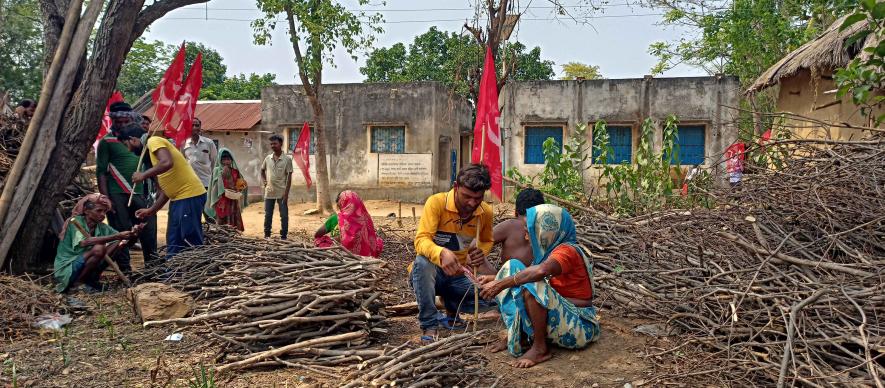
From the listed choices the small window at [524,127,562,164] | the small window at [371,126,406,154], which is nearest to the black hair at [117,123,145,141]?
the small window at [371,126,406,154]

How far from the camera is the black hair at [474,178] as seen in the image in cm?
362

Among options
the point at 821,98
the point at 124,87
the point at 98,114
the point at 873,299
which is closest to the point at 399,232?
the point at 98,114

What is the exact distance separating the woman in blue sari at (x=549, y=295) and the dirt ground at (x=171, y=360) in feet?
0.40

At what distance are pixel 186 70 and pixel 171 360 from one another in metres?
28.1

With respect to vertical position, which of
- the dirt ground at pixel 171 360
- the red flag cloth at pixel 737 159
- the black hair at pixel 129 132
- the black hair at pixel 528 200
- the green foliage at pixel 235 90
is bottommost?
the dirt ground at pixel 171 360

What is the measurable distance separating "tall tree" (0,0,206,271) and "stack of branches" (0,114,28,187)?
671 mm

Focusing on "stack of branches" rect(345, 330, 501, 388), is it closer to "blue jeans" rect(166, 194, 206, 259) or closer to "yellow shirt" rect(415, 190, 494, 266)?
"yellow shirt" rect(415, 190, 494, 266)

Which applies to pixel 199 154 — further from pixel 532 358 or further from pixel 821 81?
pixel 821 81

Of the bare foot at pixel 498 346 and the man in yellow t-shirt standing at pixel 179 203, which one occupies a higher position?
the man in yellow t-shirt standing at pixel 179 203

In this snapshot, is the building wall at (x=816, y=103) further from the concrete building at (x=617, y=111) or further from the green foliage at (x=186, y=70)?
Result: the green foliage at (x=186, y=70)

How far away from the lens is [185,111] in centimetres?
754

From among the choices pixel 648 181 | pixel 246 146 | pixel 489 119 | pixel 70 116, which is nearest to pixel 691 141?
pixel 648 181

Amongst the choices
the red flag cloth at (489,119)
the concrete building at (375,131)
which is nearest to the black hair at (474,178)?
the red flag cloth at (489,119)

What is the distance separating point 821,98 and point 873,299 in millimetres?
7436
